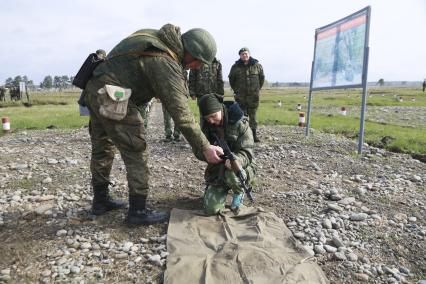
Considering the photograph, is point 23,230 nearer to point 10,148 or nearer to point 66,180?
point 66,180

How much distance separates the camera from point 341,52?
9.84 m

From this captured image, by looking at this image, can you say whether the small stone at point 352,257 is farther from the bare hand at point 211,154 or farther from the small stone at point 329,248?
the bare hand at point 211,154

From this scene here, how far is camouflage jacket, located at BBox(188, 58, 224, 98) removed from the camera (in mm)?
9578

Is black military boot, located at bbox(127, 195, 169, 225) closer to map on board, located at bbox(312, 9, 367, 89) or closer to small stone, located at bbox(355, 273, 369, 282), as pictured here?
small stone, located at bbox(355, 273, 369, 282)

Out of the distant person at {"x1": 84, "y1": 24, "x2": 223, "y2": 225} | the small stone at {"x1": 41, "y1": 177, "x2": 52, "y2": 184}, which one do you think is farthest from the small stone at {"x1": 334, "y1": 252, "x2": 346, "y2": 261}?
the small stone at {"x1": 41, "y1": 177, "x2": 52, "y2": 184}

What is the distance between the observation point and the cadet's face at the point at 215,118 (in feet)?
16.4

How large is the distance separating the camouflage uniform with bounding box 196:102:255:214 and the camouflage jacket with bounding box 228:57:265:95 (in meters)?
5.10

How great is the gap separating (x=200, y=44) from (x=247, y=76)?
636 centimetres

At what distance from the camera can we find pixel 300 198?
18.9 feet

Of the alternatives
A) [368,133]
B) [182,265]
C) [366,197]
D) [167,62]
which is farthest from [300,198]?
[368,133]

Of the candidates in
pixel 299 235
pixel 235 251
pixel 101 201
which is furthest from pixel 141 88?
pixel 299 235

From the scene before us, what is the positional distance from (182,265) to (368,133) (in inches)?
430

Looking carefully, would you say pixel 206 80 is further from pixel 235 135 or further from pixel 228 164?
pixel 228 164

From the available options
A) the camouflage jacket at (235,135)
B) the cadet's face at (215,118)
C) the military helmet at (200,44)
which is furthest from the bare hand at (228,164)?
the military helmet at (200,44)
